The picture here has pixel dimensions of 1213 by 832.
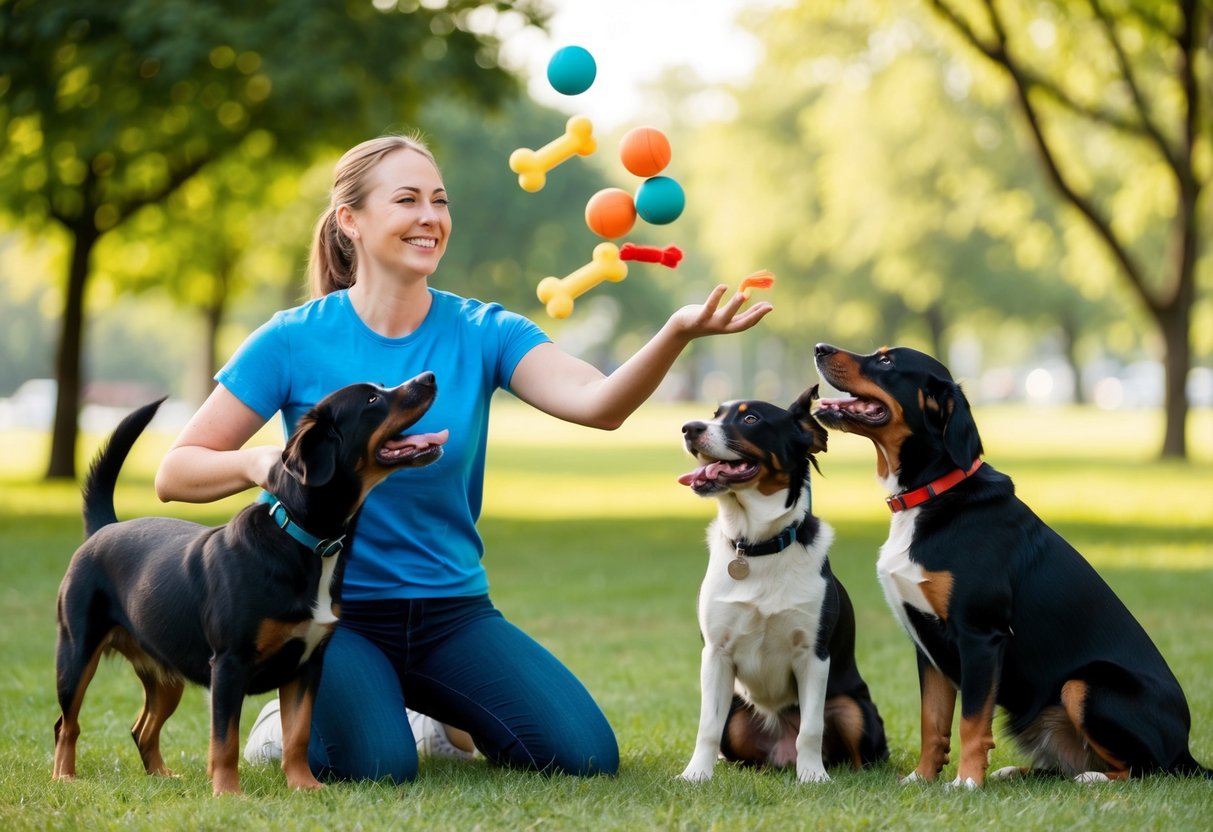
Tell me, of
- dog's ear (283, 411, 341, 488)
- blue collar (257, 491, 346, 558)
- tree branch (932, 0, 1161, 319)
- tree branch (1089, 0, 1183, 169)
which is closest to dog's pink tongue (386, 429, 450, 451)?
dog's ear (283, 411, 341, 488)

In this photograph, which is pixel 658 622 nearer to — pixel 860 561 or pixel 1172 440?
pixel 860 561

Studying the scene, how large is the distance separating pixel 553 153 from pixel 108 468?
1994mm

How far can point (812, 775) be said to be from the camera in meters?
4.82

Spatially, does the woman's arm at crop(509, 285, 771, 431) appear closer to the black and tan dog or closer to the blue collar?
the black and tan dog

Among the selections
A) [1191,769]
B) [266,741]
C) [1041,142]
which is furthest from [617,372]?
[1041,142]

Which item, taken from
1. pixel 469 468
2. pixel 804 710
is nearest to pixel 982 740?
pixel 804 710

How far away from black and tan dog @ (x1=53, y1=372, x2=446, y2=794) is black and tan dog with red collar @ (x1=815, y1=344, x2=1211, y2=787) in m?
1.64

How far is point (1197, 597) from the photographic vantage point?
9719mm

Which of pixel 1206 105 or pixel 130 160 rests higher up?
pixel 1206 105

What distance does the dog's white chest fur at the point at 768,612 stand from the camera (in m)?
4.87

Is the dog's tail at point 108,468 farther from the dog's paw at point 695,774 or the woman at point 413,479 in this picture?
the dog's paw at point 695,774

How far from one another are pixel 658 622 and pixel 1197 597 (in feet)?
12.7

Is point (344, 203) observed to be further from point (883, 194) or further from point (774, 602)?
point (883, 194)

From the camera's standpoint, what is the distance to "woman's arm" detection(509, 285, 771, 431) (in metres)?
4.32
